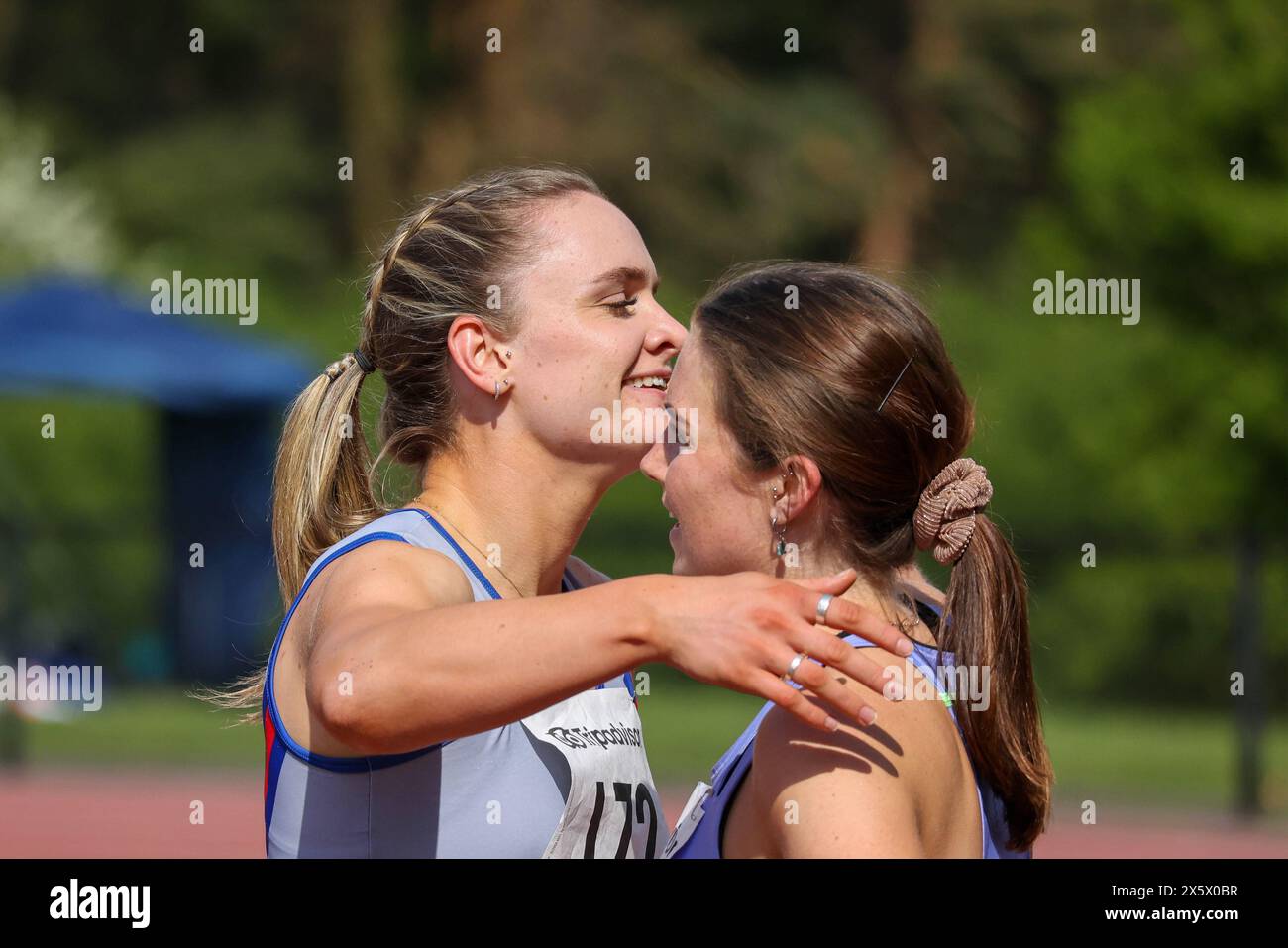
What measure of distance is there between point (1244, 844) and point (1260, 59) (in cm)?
518

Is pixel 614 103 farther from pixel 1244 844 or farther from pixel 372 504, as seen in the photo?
pixel 372 504

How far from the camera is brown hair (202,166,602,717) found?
9.88 feet

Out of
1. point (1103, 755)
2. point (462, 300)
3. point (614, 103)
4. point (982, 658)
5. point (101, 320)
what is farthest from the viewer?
point (614, 103)

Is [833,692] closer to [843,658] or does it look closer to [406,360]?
[843,658]

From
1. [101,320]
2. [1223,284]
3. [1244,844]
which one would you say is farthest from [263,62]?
[1244,844]

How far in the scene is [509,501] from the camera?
3018 mm

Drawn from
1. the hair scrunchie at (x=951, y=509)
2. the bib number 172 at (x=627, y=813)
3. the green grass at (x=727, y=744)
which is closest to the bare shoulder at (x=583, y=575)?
the bib number 172 at (x=627, y=813)

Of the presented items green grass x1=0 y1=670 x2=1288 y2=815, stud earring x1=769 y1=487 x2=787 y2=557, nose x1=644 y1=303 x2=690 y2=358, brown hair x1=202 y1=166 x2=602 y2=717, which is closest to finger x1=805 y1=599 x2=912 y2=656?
stud earring x1=769 y1=487 x2=787 y2=557

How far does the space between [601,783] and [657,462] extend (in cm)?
57

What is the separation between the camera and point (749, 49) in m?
24.5

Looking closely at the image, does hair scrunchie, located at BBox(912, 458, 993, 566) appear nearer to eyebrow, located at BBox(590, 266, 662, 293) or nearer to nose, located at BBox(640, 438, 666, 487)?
nose, located at BBox(640, 438, 666, 487)

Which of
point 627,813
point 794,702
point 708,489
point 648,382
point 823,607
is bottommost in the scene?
point 627,813

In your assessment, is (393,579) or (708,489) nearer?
(393,579)

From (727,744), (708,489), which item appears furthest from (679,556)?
(727,744)
